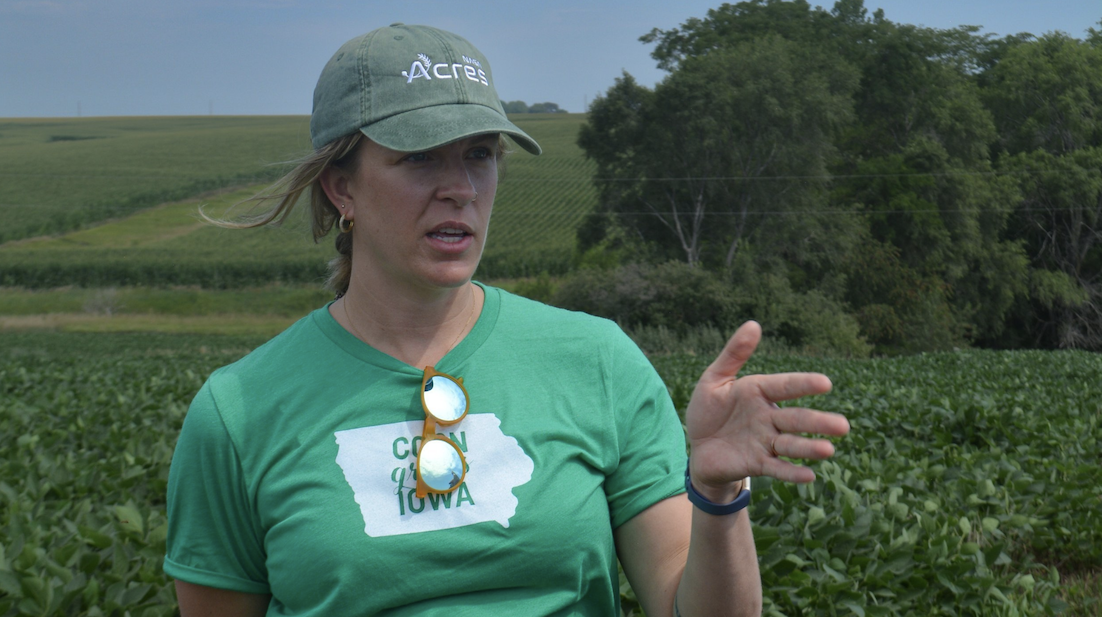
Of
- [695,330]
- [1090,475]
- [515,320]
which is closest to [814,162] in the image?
[695,330]

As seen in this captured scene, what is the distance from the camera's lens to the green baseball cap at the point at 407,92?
6.07 feet

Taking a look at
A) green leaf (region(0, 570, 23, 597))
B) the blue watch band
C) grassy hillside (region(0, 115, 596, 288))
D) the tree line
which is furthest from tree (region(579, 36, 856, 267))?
the blue watch band

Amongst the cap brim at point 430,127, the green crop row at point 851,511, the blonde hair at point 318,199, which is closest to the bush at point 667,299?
the green crop row at point 851,511

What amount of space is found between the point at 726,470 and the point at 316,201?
1160 mm

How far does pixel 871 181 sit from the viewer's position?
49.8m

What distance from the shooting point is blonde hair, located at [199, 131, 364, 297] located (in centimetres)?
199

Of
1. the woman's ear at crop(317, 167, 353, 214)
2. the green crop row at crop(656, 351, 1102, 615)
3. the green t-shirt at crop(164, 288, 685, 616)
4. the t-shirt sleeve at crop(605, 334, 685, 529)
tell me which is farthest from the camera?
the green crop row at crop(656, 351, 1102, 615)

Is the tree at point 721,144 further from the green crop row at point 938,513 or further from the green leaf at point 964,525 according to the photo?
the green leaf at point 964,525

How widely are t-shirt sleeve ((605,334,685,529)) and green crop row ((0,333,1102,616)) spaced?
3.67ft

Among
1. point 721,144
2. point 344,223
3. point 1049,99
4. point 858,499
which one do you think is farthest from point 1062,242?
point 344,223

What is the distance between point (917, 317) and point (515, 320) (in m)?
47.8

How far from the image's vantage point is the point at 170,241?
61.4 m

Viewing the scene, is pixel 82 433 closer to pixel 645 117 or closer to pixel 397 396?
pixel 397 396

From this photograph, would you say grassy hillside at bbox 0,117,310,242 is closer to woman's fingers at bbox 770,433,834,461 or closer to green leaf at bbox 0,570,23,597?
green leaf at bbox 0,570,23,597
